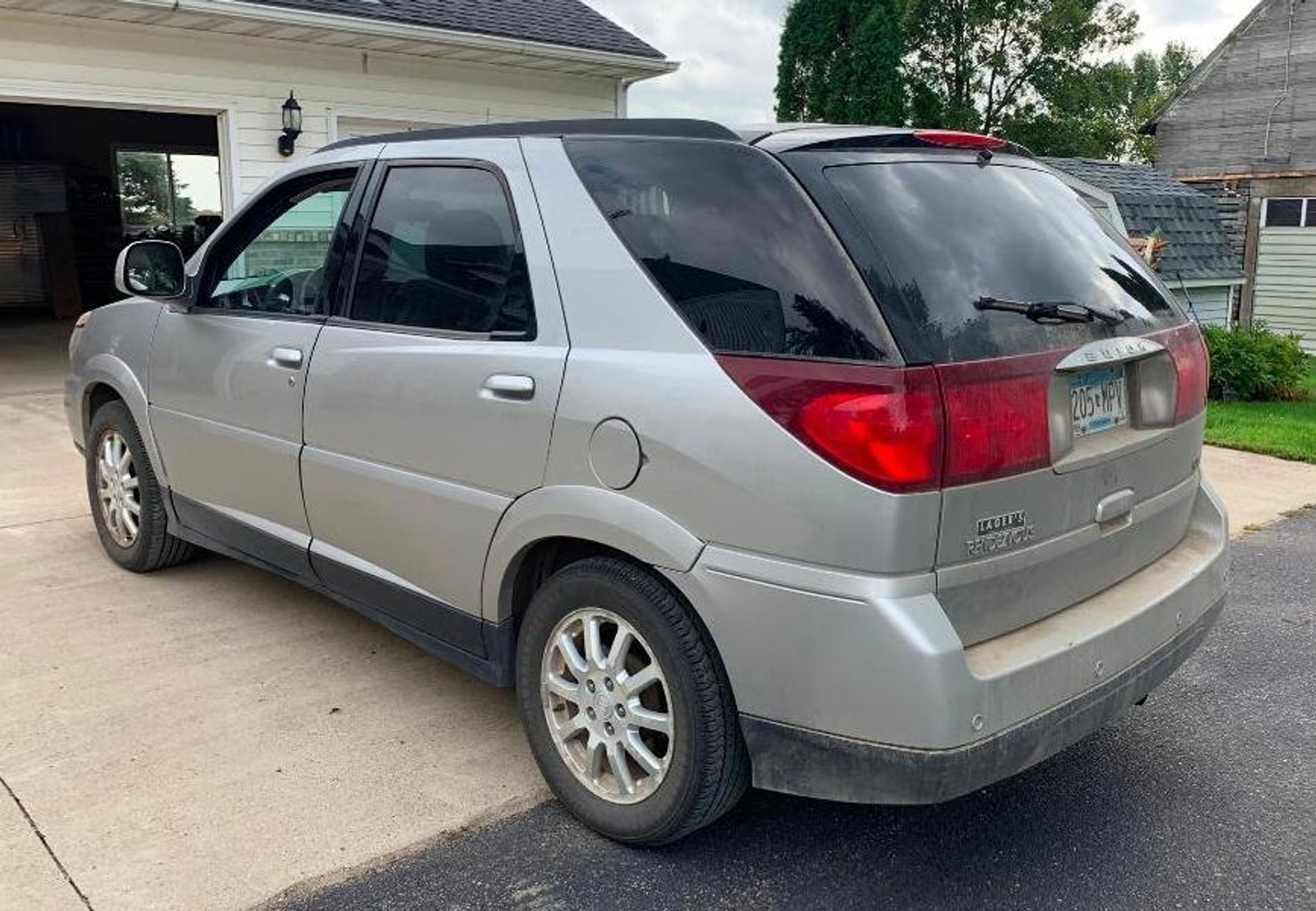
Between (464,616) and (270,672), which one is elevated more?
(464,616)

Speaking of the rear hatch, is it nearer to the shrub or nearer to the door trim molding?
the door trim molding

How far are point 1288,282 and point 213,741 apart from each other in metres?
20.2

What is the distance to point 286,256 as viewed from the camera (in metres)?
4.04

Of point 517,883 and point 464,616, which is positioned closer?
point 517,883

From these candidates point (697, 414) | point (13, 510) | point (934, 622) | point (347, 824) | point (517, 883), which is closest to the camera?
point (934, 622)

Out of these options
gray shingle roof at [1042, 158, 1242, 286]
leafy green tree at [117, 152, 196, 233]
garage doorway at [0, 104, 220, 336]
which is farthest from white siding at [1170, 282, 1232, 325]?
leafy green tree at [117, 152, 196, 233]

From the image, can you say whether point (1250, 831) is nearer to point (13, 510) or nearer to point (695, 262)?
point (695, 262)

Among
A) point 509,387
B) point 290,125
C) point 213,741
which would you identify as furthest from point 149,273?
point 290,125

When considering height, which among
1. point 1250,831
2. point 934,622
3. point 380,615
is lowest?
point 1250,831

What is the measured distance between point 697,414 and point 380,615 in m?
1.52

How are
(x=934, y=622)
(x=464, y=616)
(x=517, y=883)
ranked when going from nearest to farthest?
(x=934, y=622)
(x=517, y=883)
(x=464, y=616)

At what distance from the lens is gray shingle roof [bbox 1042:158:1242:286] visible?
39.8ft

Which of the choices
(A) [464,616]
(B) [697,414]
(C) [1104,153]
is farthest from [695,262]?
(C) [1104,153]

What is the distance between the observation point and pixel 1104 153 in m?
40.2
